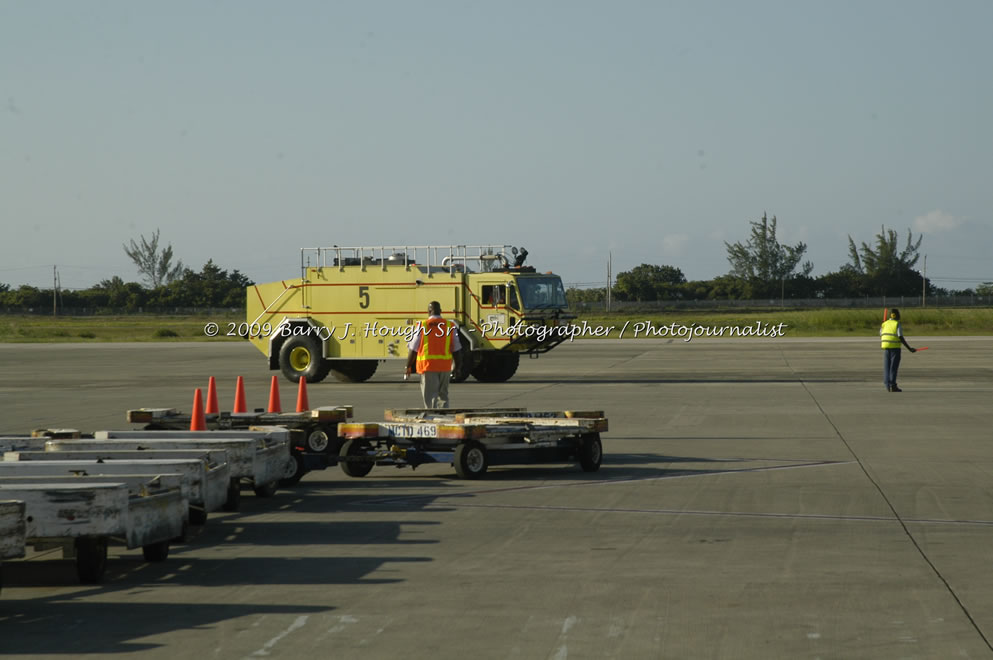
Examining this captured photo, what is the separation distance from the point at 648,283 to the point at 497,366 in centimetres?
8919

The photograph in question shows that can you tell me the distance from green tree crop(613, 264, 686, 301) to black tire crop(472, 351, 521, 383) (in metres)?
81.6

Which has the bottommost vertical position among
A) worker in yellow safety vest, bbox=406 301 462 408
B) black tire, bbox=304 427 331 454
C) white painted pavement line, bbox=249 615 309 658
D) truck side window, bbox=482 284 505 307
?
white painted pavement line, bbox=249 615 309 658

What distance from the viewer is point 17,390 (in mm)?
27312

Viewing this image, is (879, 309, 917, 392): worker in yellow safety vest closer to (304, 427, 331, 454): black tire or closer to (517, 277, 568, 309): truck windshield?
(517, 277, 568, 309): truck windshield

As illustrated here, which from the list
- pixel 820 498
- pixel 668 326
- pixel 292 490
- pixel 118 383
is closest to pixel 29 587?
pixel 292 490

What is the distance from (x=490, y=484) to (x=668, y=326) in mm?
62496

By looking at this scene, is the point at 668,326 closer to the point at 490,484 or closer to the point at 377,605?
the point at 490,484

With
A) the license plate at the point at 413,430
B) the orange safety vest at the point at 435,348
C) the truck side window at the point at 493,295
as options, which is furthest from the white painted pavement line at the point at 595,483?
the truck side window at the point at 493,295

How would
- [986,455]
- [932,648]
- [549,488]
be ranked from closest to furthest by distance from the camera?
[932,648] → [549,488] → [986,455]

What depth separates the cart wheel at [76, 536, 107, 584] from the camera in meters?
7.42

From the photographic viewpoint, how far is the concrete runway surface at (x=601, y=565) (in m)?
6.05

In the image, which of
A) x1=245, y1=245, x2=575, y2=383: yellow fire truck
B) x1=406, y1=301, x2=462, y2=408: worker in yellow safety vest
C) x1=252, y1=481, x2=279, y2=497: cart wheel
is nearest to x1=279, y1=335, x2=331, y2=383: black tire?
x1=245, y1=245, x2=575, y2=383: yellow fire truck

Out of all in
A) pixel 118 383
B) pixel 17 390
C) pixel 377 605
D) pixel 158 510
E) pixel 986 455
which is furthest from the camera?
pixel 118 383

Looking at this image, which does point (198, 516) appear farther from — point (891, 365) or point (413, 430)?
point (891, 365)
